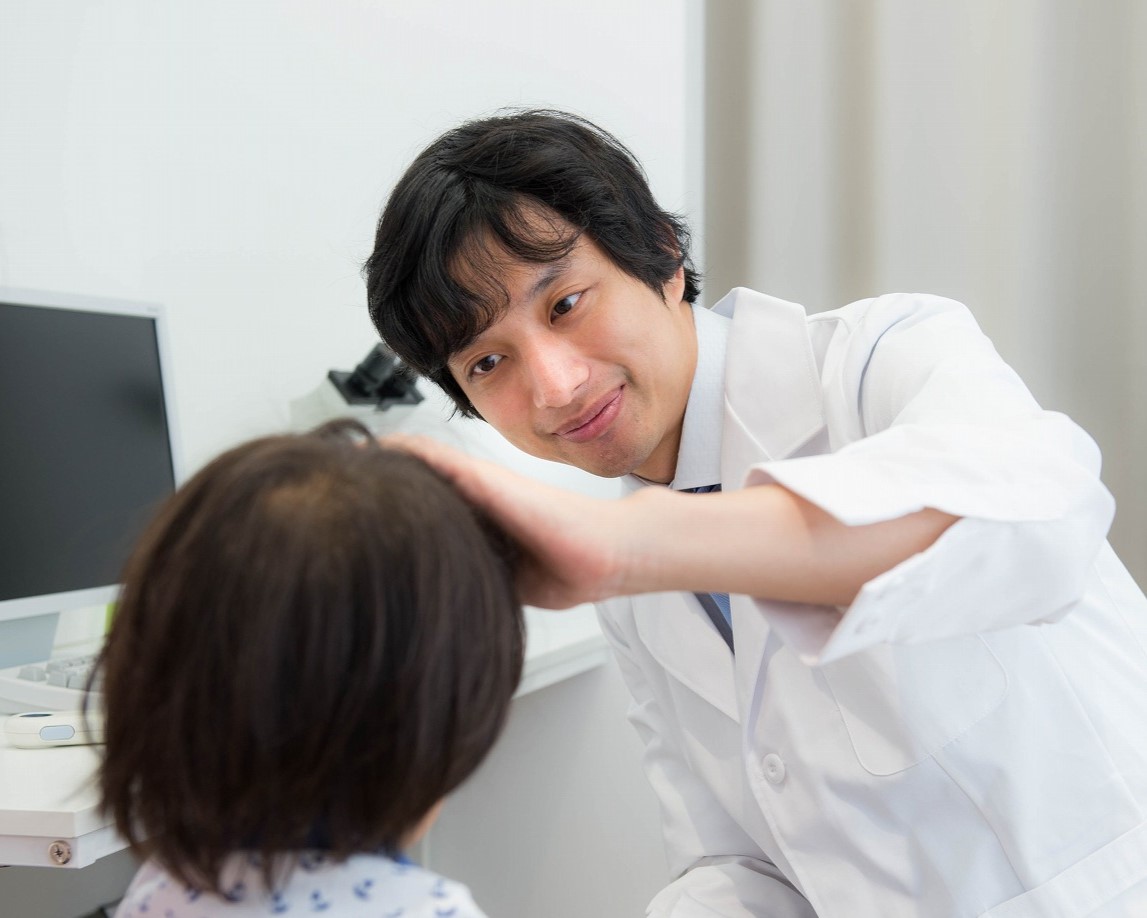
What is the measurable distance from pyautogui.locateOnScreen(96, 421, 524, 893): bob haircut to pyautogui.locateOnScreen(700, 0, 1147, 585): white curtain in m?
1.31

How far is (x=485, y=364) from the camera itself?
102cm

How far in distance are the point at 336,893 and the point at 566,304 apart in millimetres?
620

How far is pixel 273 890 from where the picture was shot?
0.48m

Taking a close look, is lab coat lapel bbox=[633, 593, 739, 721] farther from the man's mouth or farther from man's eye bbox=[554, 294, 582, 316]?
man's eye bbox=[554, 294, 582, 316]

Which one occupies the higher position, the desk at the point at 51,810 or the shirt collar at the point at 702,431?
the shirt collar at the point at 702,431

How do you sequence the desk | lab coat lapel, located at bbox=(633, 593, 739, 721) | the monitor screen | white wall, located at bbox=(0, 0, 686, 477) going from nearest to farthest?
1. the desk
2. lab coat lapel, located at bbox=(633, 593, 739, 721)
3. the monitor screen
4. white wall, located at bbox=(0, 0, 686, 477)

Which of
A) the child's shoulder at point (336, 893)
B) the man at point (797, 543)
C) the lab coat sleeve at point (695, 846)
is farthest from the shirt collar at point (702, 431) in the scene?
the child's shoulder at point (336, 893)

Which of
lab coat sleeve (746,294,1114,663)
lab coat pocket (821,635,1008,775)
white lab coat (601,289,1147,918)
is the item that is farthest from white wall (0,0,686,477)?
lab coat sleeve (746,294,1114,663)

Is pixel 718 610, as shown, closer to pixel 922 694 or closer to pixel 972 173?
pixel 922 694

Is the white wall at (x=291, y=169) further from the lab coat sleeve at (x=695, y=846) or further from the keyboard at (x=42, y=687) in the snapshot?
the lab coat sleeve at (x=695, y=846)

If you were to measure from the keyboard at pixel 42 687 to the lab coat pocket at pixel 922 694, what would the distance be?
0.81 metres

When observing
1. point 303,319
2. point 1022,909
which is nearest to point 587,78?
point 303,319

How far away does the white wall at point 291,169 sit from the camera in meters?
1.46

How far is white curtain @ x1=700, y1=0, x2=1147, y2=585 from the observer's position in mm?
1473
